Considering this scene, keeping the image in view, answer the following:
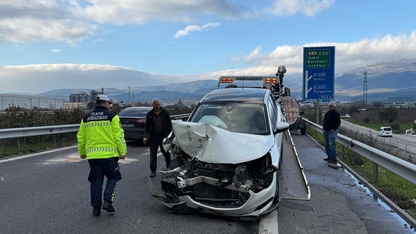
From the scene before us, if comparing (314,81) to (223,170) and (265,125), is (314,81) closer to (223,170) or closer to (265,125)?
(265,125)

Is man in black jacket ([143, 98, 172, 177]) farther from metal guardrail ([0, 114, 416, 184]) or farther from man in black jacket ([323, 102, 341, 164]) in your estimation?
man in black jacket ([323, 102, 341, 164])

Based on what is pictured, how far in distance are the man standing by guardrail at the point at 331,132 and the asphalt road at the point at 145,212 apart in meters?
1.64

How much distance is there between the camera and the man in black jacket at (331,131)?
10328 mm

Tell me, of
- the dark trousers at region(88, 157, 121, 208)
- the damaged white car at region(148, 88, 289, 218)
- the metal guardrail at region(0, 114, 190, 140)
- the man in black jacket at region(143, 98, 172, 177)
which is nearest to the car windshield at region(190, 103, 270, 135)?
the damaged white car at region(148, 88, 289, 218)

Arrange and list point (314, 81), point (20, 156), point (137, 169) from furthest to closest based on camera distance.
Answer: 1. point (314, 81)
2. point (20, 156)
3. point (137, 169)

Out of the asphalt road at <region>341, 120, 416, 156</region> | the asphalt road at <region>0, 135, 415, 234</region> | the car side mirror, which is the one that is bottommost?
the asphalt road at <region>341, 120, 416, 156</region>

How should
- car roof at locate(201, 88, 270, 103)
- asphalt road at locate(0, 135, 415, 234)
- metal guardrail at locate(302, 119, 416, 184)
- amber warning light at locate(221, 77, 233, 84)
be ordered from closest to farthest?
asphalt road at locate(0, 135, 415, 234) < metal guardrail at locate(302, 119, 416, 184) < car roof at locate(201, 88, 270, 103) < amber warning light at locate(221, 77, 233, 84)

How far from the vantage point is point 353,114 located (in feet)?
349

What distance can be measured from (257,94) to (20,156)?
25.6 feet

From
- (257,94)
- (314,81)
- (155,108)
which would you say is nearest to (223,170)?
(257,94)

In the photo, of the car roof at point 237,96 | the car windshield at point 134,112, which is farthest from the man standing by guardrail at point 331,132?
A: the car windshield at point 134,112

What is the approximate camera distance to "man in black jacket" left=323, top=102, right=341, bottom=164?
1033 cm

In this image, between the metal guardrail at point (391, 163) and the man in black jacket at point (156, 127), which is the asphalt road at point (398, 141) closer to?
the metal guardrail at point (391, 163)

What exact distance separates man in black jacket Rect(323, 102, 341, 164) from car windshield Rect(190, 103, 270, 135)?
4.12m
